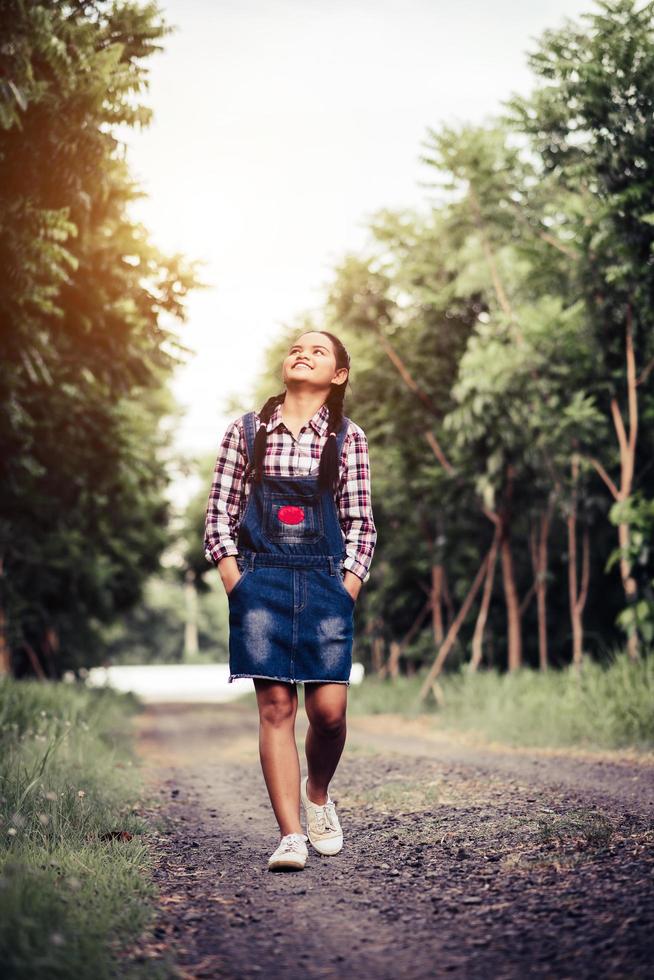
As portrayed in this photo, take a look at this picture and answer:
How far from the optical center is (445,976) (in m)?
2.91

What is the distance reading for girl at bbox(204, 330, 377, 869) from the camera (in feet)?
14.5

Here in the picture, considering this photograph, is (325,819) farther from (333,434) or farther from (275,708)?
(333,434)

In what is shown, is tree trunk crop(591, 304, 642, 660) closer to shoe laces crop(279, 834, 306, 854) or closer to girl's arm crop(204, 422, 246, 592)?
girl's arm crop(204, 422, 246, 592)

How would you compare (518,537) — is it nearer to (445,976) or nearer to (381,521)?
(381,521)

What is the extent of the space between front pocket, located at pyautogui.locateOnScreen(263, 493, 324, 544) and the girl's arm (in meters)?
0.20

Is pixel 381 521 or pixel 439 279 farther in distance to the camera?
pixel 381 521

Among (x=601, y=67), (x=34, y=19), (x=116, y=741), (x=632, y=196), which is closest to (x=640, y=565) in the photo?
(x=632, y=196)

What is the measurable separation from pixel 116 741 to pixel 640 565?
6492 millimetres

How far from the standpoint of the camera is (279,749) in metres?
4.50

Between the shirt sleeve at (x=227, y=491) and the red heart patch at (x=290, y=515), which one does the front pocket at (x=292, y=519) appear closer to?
the red heart patch at (x=290, y=515)

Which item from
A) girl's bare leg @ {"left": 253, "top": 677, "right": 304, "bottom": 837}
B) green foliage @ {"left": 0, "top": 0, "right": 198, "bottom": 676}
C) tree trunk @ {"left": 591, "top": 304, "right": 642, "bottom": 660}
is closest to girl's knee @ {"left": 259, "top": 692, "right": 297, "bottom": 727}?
girl's bare leg @ {"left": 253, "top": 677, "right": 304, "bottom": 837}

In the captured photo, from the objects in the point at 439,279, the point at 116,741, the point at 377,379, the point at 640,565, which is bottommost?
the point at 116,741

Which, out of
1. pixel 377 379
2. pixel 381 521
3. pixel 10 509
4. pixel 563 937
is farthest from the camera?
pixel 381 521

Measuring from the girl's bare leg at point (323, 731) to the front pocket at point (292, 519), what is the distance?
69cm
